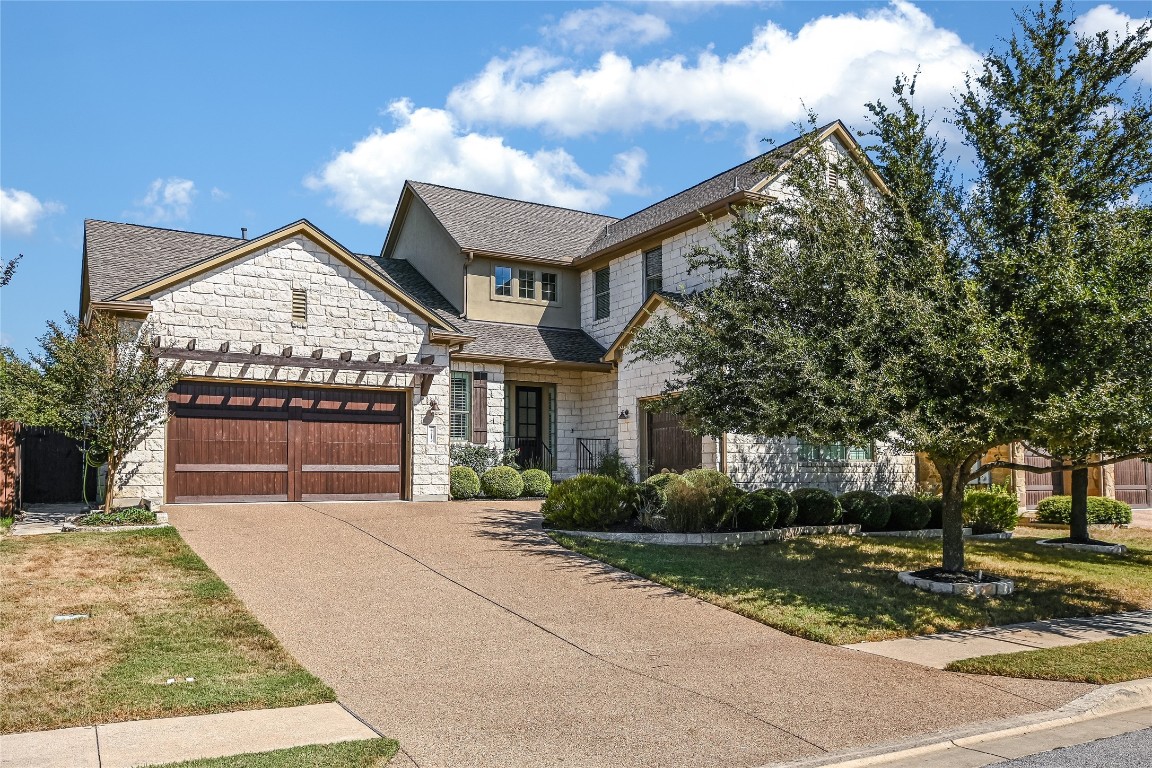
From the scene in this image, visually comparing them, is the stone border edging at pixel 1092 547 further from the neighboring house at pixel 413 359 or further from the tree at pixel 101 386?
the tree at pixel 101 386

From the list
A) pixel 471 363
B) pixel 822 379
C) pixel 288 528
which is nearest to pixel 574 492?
pixel 288 528

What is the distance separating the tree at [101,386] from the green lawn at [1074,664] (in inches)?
522

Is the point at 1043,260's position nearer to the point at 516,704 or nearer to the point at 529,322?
the point at 516,704

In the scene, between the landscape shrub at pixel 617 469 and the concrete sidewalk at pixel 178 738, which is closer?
the concrete sidewalk at pixel 178 738

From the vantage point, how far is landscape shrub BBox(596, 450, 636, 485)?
68.7ft

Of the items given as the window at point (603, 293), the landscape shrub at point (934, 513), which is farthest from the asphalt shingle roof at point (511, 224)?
the landscape shrub at point (934, 513)

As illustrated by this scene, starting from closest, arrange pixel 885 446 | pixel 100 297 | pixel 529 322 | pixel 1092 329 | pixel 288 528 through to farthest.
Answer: pixel 1092 329, pixel 288 528, pixel 100 297, pixel 885 446, pixel 529 322

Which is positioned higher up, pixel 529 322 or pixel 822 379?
pixel 529 322

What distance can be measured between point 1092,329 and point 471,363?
48.5 ft

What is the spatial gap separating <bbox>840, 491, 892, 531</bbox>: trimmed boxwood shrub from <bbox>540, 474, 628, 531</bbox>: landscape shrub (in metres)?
4.49

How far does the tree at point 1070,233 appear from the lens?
10078mm

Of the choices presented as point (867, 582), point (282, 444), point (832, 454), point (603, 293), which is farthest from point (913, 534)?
point (282, 444)

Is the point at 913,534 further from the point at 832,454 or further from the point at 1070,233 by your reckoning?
the point at 1070,233

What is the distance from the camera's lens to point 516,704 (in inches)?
281
